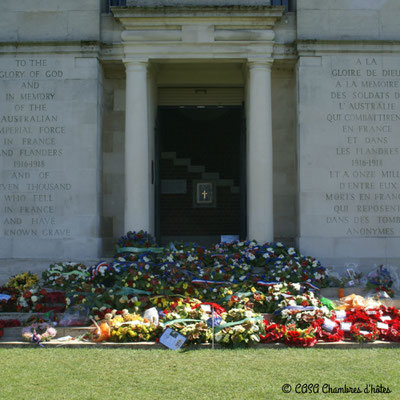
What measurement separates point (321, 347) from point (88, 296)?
181 inches

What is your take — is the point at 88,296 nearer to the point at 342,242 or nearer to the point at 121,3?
the point at 342,242

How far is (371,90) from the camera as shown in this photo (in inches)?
561

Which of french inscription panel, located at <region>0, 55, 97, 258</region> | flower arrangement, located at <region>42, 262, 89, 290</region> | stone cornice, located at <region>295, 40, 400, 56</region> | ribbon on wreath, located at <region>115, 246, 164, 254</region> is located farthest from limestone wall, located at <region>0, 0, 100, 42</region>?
flower arrangement, located at <region>42, 262, 89, 290</region>

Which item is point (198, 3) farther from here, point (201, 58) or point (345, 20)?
point (345, 20)

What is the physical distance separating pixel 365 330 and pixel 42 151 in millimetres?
9138

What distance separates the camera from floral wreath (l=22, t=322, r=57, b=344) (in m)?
9.08

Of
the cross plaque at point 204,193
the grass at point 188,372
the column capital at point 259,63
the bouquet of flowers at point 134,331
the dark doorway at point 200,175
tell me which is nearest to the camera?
the grass at point 188,372

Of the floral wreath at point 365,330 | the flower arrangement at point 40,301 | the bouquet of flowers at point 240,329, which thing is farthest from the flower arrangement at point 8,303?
the floral wreath at point 365,330

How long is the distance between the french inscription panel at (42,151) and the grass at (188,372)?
18.5ft

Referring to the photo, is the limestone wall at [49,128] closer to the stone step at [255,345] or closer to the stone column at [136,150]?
the stone column at [136,150]

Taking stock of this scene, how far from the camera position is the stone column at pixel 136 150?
14070 mm

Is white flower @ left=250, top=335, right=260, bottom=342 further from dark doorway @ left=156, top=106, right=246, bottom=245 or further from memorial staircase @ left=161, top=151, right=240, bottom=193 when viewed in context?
memorial staircase @ left=161, top=151, right=240, bottom=193

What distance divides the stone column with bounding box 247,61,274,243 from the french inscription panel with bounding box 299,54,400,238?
33.5 inches

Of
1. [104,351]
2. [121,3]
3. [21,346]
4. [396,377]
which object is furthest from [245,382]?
Answer: [121,3]
